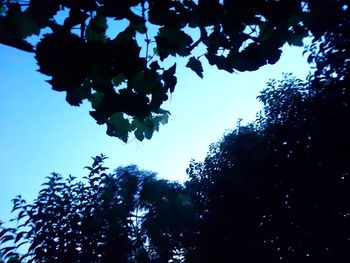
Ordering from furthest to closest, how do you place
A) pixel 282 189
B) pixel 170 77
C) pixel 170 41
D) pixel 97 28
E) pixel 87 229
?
pixel 282 189 → pixel 87 229 → pixel 170 77 → pixel 170 41 → pixel 97 28

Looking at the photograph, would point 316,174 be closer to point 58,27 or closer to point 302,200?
point 302,200

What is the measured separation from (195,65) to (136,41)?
2.12ft

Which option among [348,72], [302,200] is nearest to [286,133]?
[302,200]

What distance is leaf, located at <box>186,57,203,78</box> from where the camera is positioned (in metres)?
2.62

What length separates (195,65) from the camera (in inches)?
104

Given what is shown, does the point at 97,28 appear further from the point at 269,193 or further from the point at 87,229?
the point at 269,193

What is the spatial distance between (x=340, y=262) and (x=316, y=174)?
461 cm

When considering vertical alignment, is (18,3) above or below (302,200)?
below

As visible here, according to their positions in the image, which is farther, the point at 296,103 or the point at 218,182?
the point at 218,182

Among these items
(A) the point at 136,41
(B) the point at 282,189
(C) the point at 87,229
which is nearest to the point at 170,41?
(A) the point at 136,41

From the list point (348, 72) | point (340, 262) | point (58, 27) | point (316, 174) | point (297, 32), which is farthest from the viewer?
point (316, 174)

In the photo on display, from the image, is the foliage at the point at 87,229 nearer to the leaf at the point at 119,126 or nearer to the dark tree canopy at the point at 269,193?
the dark tree canopy at the point at 269,193

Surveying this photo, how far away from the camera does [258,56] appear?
7.89 ft

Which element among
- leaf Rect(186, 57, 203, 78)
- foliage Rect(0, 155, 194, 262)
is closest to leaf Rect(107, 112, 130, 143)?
leaf Rect(186, 57, 203, 78)
